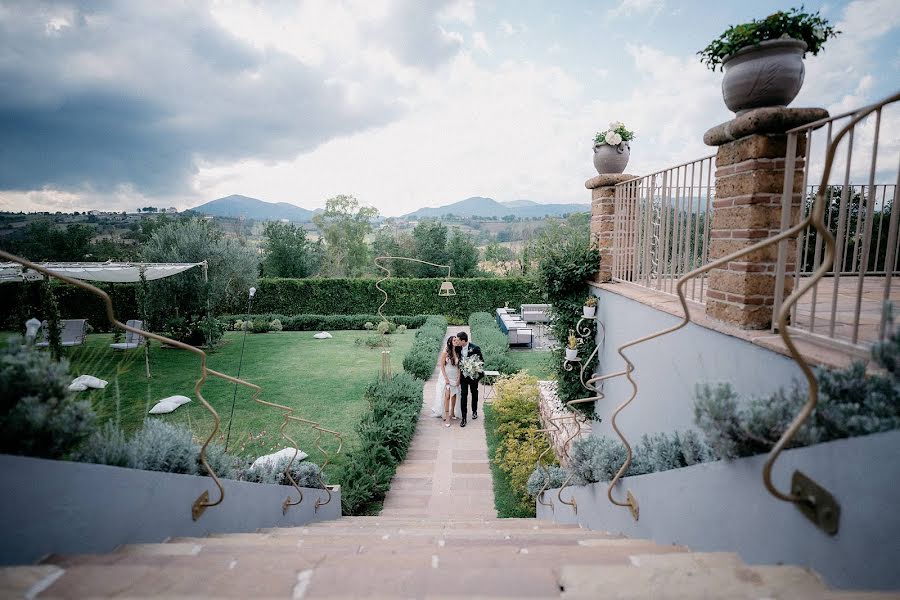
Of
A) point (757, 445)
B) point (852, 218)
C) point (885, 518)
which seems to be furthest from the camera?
point (852, 218)

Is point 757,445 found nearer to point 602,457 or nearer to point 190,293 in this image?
point 602,457

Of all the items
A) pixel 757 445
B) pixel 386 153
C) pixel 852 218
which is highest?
pixel 386 153

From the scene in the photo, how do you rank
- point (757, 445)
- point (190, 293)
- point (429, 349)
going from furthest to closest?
point (190, 293) → point (429, 349) → point (757, 445)

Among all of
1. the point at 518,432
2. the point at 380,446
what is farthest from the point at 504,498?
the point at 380,446

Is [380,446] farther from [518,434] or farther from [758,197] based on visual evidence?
[758,197]

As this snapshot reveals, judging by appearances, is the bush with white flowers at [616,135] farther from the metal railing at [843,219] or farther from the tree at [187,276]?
the tree at [187,276]

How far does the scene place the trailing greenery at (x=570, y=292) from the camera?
16.0 feet

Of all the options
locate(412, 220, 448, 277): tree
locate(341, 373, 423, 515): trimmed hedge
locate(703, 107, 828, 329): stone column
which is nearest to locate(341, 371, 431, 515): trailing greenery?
locate(341, 373, 423, 515): trimmed hedge

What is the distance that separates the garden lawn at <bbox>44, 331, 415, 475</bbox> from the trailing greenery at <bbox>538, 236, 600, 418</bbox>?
11.0 ft

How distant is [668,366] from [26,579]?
3.42 meters

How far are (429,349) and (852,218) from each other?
29.2 ft

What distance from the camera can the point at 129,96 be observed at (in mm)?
11047

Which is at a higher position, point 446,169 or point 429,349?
point 446,169

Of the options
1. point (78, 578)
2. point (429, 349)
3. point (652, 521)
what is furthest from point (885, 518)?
point (429, 349)
